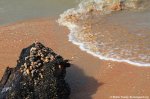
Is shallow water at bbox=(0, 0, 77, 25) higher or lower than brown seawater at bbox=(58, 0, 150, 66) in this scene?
higher

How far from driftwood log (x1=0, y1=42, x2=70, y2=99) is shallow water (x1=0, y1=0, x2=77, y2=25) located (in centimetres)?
385

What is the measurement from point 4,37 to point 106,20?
2347 mm

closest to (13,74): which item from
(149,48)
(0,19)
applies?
(149,48)

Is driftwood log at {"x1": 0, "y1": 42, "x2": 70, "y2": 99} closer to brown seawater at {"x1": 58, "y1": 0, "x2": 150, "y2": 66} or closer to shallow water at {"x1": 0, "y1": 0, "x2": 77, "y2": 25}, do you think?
brown seawater at {"x1": 58, "y1": 0, "x2": 150, "y2": 66}

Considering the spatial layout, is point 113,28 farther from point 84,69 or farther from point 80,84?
point 80,84

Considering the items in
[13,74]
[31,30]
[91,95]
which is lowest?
[91,95]

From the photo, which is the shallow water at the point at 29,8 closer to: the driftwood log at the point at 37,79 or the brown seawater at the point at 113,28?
the brown seawater at the point at 113,28

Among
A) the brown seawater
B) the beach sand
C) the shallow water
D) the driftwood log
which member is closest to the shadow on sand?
the beach sand

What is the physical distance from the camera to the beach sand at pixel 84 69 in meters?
5.75

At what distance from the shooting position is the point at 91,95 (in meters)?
5.66

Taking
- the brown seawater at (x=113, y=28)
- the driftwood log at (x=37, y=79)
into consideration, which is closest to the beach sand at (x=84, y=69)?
the brown seawater at (x=113, y=28)

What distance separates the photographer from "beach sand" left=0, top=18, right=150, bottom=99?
5754mm

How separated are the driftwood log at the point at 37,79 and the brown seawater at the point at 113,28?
1.52 meters

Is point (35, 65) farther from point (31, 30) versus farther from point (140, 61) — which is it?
point (31, 30)
